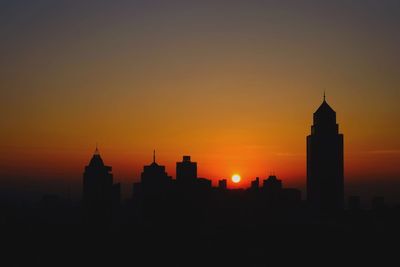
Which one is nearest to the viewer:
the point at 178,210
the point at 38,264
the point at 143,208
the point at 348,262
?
the point at 38,264

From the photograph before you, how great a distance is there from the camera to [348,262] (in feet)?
449

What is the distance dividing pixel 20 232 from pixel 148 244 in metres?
32.0

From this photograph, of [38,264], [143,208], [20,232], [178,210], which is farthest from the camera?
[143,208]

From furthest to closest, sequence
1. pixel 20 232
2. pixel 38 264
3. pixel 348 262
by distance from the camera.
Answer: pixel 20 232
pixel 348 262
pixel 38 264

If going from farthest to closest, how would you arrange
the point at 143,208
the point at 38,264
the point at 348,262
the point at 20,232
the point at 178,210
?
the point at 143,208
the point at 178,210
the point at 20,232
the point at 348,262
the point at 38,264

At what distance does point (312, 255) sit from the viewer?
463ft

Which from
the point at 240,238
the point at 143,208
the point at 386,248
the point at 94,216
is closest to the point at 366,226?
the point at 386,248

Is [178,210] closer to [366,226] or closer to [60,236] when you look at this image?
[60,236]

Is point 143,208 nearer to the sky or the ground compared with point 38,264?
nearer to the sky

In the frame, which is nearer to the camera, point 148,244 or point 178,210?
point 148,244

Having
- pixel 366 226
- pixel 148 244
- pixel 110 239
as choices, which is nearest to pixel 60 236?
pixel 110 239

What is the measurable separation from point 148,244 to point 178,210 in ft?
125

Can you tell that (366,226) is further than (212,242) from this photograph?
Yes

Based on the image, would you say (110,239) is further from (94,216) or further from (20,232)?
(94,216)
